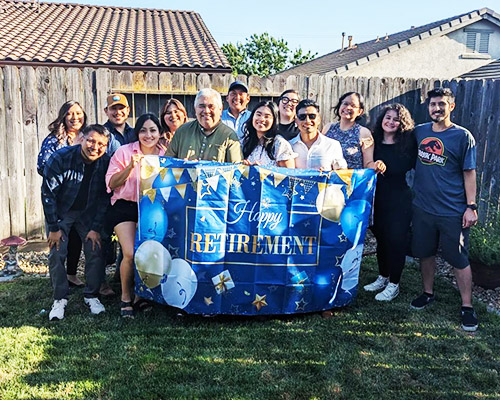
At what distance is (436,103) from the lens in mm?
3635

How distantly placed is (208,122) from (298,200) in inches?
36.8

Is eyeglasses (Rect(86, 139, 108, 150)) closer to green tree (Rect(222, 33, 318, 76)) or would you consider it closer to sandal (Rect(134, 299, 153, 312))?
sandal (Rect(134, 299, 153, 312))

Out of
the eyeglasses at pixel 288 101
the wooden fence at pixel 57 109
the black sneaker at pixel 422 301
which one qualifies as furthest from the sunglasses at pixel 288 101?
the black sneaker at pixel 422 301

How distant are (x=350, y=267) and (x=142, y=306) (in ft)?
5.81

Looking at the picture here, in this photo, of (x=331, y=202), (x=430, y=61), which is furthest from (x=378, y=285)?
(x=430, y=61)

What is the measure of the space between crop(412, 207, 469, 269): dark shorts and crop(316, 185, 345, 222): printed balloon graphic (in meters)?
0.74

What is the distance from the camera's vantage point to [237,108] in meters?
4.41

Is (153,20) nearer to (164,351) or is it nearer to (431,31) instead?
(431,31)

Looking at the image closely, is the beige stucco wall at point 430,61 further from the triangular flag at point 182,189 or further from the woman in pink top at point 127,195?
the triangular flag at point 182,189

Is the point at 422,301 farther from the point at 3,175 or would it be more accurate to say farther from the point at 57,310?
the point at 3,175

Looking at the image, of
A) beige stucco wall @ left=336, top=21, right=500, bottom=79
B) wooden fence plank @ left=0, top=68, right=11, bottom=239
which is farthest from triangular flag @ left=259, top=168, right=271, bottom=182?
beige stucco wall @ left=336, top=21, right=500, bottom=79

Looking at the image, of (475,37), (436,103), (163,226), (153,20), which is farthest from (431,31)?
(163,226)

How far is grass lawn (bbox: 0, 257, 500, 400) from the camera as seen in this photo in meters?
2.71

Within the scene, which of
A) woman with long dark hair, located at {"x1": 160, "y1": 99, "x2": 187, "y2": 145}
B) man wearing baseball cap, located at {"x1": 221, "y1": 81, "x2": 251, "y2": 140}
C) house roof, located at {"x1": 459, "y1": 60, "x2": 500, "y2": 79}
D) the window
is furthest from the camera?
the window
